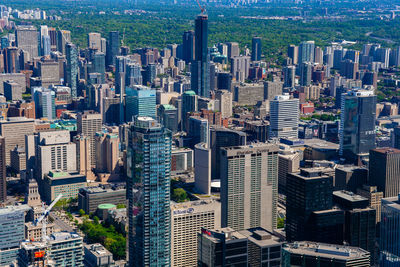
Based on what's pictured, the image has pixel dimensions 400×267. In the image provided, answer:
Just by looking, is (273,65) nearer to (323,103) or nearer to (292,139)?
(323,103)

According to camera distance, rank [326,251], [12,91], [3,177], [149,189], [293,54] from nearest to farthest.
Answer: [326,251] → [149,189] → [3,177] → [12,91] → [293,54]

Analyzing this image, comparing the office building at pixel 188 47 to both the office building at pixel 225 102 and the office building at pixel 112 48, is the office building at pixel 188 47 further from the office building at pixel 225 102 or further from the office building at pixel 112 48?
the office building at pixel 225 102

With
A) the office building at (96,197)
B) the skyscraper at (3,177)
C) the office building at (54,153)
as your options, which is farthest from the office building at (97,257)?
the office building at (54,153)

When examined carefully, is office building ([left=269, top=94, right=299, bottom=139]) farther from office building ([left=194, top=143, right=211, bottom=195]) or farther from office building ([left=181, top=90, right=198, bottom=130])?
office building ([left=194, top=143, right=211, bottom=195])

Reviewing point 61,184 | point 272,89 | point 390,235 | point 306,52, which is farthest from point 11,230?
point 306,52

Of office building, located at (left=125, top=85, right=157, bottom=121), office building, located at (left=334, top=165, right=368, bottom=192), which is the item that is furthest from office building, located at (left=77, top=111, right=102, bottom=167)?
office building, located at (left=334, top=165, right=368, bottom=192)

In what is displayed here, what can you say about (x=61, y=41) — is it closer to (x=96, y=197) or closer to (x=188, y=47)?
(x=188, y=47)

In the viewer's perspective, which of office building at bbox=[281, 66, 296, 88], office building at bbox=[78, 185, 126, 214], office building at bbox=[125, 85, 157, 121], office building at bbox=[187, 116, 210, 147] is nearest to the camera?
office building at bbox=[78, 185, 126, 214]
